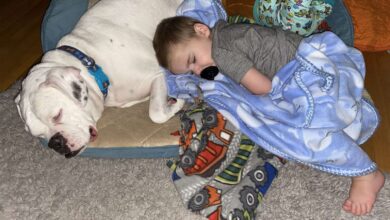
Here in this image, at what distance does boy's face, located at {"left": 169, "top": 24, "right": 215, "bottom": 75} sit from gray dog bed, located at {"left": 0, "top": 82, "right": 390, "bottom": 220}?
45 cm

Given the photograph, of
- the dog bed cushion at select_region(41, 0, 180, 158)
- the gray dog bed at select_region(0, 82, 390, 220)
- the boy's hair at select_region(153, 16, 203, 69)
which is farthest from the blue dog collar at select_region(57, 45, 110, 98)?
the gray dog bed at select_region(0, 82, 390, 220)

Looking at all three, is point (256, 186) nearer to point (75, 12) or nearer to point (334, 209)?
point (334, 209)

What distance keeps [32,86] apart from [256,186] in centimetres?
92

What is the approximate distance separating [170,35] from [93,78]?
1.15ft

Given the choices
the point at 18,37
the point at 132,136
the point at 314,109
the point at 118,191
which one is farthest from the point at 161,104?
the point at 18,37

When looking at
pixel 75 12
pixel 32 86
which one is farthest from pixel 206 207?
pixel 75 12

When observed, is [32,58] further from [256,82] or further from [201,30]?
[256,82]

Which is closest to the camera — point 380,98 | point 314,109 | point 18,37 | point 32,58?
point 314,109

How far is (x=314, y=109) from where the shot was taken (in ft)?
5.32

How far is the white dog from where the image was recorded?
5.55 feet

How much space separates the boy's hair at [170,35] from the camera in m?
1.78

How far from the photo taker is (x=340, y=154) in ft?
5.20

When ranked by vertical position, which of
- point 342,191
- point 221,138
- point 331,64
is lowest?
point 342,191

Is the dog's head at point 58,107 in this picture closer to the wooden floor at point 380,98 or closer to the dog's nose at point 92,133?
the dog's nose at point 92,133
